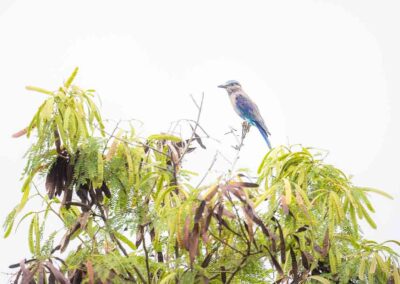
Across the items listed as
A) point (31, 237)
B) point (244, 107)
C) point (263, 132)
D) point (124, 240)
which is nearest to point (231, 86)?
point (244, 107)

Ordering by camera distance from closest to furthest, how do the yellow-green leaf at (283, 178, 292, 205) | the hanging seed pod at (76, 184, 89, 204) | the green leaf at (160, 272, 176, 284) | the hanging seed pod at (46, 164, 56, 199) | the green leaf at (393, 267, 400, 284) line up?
the yellow-green leaf at (283, 178, 292, 205)
the green leaf at (160, 272, 176, 284)
the green leaf at (393, 267, 400, 284)
the hanging seed pod at (46, 164, 56, 199)
the hanging seed pod at (76, 184, 89, 204)

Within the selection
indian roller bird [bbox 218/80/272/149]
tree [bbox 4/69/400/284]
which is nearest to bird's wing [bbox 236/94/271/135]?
indian roller bird [bbox 218/80/272/149]

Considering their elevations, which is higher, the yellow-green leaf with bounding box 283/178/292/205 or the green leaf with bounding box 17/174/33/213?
the green leaf with bounding box 17/174/33/213

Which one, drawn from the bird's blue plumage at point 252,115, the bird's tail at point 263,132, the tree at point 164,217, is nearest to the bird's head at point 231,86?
the bird's blue plumage at point 252,115

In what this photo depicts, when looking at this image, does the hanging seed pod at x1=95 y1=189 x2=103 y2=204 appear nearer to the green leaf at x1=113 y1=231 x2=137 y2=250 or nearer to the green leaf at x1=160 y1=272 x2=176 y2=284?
the green leaf at x1=113 y1=231 x2=137 y2=250

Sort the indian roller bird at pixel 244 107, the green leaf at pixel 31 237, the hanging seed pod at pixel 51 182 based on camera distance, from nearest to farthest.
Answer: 1. the green leaf at pixel 31 237
2. the hanging seed pod at pixel 51 182
3. the indian roller bird at pixel 244 107

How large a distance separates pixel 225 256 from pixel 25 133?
3.81 feet

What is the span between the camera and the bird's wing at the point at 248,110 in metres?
10.7

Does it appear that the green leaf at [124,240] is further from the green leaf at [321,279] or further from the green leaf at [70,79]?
the green leaf at [321,279]

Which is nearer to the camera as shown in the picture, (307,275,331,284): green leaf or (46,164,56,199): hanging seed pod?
(307,275,331,284): green leaf

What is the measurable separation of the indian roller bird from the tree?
4892 mm

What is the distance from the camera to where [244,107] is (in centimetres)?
1087

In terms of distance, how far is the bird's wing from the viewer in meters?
10.7

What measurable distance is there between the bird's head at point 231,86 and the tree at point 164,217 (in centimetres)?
595
